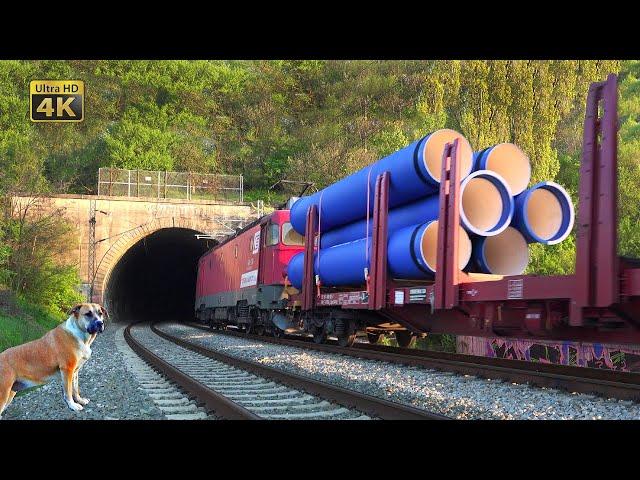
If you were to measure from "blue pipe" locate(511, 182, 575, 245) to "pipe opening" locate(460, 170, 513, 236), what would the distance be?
13.0 inches

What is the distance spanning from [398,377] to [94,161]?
36.1 meters

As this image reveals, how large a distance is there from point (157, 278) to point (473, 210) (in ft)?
156

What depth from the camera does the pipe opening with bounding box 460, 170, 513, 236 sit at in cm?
843

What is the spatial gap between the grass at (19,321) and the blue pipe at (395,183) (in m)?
6.63

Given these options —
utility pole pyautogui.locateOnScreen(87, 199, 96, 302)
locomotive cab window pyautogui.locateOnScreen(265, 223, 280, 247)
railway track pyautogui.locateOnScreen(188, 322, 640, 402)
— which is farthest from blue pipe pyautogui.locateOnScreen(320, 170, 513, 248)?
utility pole pyautogui.locateOnScreen(87, 199, 96, 302)

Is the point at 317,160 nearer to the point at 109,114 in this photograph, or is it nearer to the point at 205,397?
the point at 109,114

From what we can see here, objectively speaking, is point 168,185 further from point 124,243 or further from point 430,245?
point 430,245

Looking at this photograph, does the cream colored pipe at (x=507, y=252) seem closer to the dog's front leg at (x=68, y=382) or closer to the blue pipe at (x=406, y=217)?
the blue pipe at (x=406, y=217)

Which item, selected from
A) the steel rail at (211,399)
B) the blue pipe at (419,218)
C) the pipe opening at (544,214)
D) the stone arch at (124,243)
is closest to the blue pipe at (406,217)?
the blue pipe at (419,218)

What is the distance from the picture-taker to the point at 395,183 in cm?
981

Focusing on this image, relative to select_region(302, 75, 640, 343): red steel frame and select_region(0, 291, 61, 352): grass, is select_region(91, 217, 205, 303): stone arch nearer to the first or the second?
select_region(0, 291, 61, 352): grass

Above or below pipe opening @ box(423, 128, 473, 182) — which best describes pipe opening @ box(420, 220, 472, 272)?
below

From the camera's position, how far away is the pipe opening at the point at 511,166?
8.99 metres

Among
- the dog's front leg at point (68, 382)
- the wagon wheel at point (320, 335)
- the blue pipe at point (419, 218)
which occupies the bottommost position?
the wagon wheel at point (320, 335)
